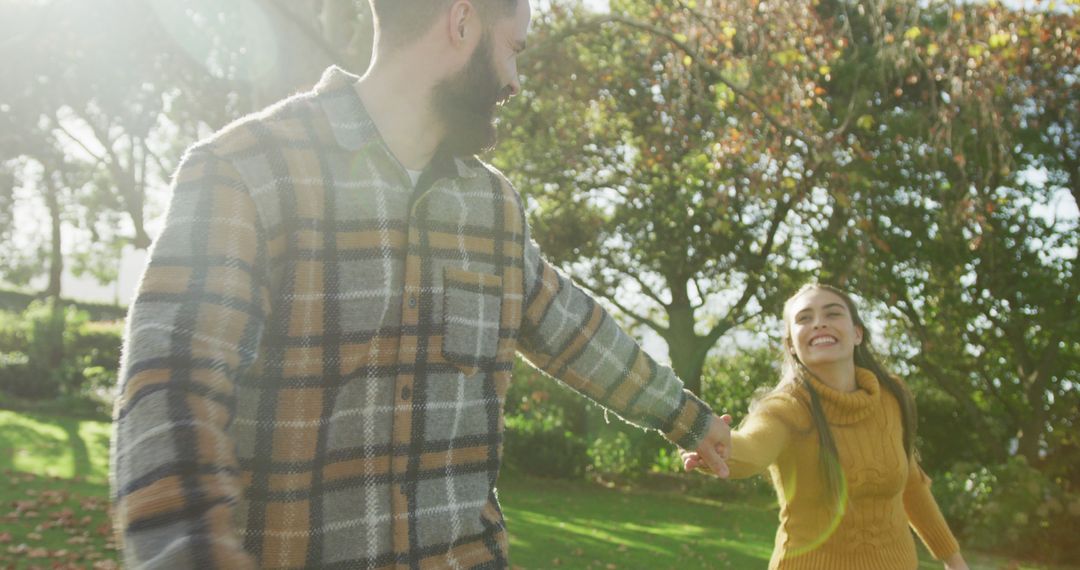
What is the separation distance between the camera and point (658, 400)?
2.86 meters

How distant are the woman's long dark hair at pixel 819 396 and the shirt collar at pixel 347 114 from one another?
2551 mm

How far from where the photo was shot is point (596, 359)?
A: 2.71 metres

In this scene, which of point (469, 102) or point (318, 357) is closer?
point (318, 357)

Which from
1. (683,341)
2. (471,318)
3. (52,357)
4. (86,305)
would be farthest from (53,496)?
(86,305)

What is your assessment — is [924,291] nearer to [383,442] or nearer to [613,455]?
[613,455]

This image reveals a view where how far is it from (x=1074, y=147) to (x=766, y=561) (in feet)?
28.3

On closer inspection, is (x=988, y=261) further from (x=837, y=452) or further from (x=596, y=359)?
(x=596, y=359)

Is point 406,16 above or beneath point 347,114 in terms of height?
above

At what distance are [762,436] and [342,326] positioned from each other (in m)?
2.44

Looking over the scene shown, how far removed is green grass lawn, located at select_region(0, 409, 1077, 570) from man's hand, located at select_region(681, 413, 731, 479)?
577cm

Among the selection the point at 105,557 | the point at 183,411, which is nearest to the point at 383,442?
the point at 183,411

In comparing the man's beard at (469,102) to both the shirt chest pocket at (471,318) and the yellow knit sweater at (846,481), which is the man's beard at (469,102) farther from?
the yellow knit sweater at (846,481)

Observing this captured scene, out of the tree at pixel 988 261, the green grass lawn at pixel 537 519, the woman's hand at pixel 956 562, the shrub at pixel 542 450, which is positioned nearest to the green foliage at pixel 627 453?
the shrub at pixel 542 450

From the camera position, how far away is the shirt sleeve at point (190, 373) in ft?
4.67
